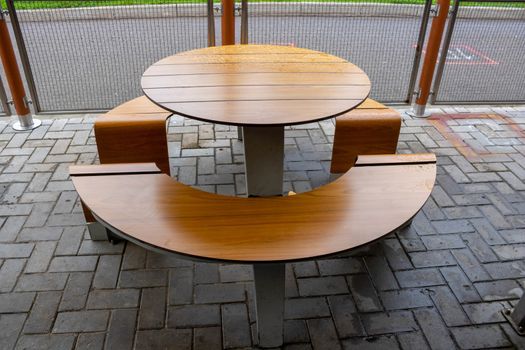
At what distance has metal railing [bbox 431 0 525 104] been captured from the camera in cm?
470

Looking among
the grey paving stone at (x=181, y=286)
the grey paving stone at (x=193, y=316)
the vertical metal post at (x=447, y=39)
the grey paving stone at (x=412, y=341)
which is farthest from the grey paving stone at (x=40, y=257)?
the vertical metal post at (x=447, y=39)

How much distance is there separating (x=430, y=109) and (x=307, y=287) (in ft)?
10.2

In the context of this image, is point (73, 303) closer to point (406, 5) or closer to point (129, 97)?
point (129, 97)

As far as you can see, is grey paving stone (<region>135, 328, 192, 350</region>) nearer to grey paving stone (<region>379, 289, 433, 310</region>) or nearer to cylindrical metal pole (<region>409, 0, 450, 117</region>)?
grey paving stone (<region>379, 289, 433, 310</region>)

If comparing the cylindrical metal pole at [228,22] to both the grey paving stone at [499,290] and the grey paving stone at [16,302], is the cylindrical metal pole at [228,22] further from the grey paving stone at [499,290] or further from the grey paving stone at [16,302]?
the grey paving stone at [499,290]

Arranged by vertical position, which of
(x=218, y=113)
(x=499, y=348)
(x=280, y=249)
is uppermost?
(x=218, y=113)

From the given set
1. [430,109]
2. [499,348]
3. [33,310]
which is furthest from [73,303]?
[430,109]

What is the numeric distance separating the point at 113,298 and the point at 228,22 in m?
2.71

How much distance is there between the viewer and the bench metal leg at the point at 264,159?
96.3 inches

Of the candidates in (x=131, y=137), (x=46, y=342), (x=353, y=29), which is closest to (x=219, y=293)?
(x=46, y=342)

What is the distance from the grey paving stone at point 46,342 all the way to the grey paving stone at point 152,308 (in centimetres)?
35

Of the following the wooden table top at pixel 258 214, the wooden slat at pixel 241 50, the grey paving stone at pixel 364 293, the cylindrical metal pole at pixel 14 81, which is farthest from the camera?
the cylindrical metal pole at pixel 14 81

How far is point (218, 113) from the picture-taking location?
225cm

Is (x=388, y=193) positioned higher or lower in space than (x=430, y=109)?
higher
